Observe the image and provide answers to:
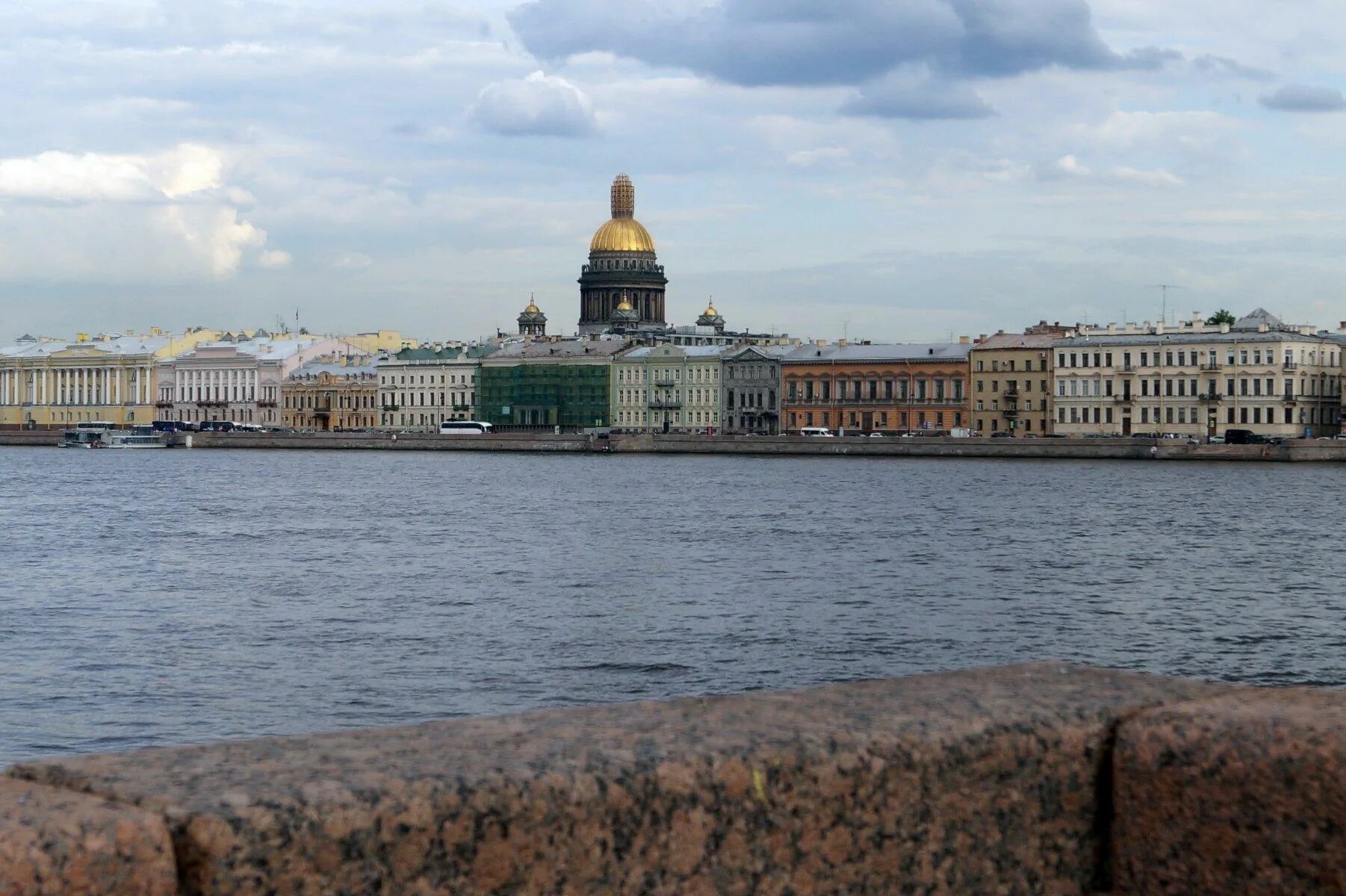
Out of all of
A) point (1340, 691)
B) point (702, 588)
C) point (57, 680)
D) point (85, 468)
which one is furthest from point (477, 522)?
point (85, 468)

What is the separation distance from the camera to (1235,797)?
81.1 inches

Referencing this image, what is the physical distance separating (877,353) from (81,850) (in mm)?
72465

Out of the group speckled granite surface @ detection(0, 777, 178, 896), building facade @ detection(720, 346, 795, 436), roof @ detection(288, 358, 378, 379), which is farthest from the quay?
speckled granite surface @ detection(0, 777, 178, 896)

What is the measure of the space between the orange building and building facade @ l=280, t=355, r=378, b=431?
21942mm

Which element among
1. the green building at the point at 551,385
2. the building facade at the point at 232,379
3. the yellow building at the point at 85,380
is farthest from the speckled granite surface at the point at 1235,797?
the yellow building at the point at 85,380

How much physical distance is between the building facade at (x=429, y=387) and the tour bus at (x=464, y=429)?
156 inches

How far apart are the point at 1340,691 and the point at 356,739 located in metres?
1.13

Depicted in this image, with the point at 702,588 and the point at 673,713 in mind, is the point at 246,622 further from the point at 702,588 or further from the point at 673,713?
the point at 673,713

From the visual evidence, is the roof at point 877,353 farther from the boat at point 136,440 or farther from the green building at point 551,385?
the boat at point 136,440

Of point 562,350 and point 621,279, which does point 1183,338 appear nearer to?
point 562,350

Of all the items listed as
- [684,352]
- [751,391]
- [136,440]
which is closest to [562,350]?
[684,352]

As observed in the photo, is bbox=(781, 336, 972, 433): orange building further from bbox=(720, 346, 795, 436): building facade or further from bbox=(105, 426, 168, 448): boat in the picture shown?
bbox=(105, 426, 168, 448): boat

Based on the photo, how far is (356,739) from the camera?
1.98m

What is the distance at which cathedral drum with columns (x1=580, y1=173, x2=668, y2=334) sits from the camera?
95.8m
